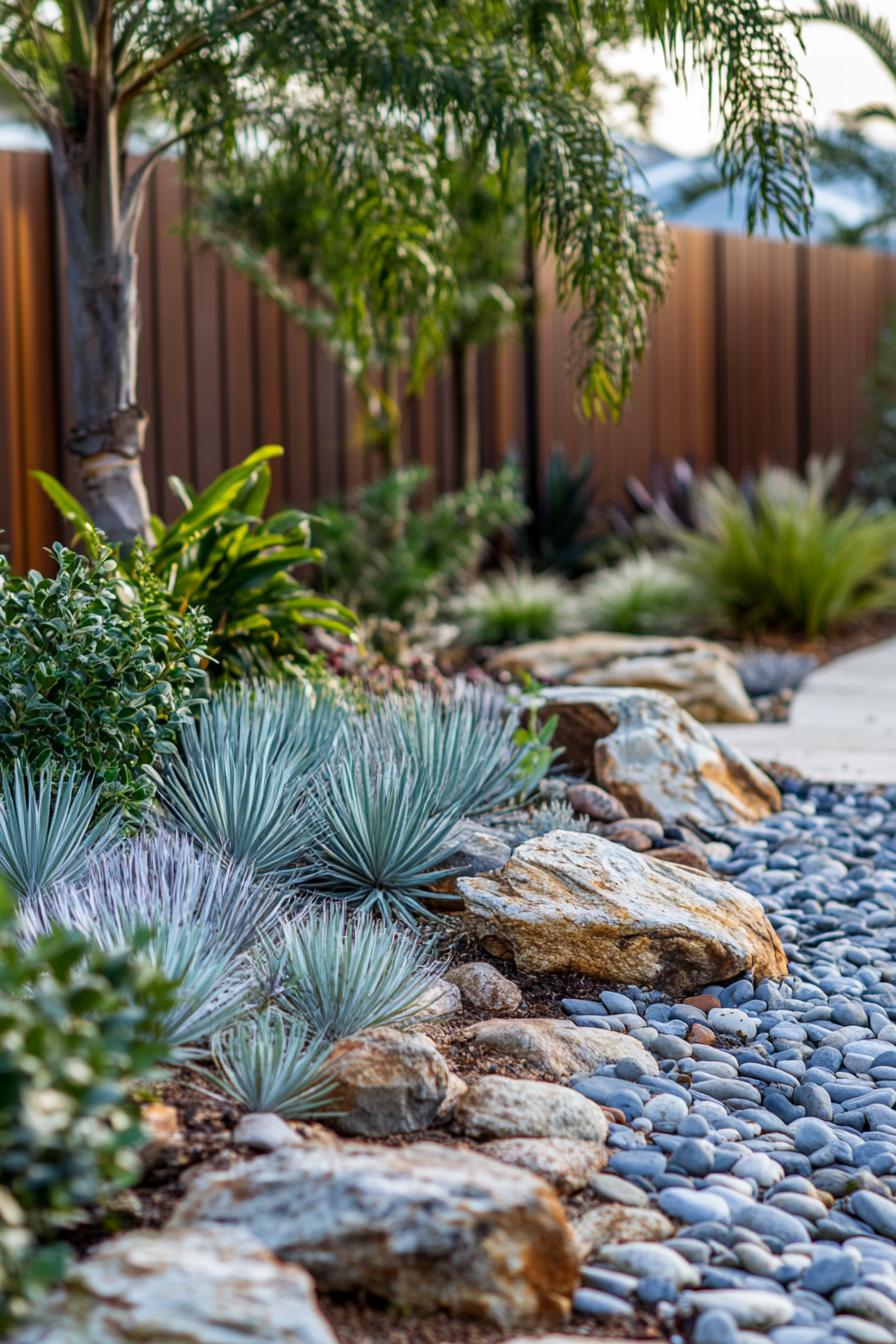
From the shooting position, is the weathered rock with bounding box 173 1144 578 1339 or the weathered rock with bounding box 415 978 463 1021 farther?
the weathered rock with bounding box 415 978 463 1021

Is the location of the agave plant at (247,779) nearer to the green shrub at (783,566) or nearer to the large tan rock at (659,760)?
the large tan rock at (659,760)

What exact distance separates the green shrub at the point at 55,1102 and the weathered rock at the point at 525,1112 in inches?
29.3

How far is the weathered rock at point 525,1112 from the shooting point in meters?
2.42

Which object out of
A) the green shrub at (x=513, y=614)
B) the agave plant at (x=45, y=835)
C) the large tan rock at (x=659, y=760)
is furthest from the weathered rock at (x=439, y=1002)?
the green shrub at (x=513, y=614)

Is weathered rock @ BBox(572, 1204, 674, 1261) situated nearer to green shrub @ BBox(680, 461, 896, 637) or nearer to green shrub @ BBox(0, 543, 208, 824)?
green shrub @ BBox(0, 543, 208, 824)

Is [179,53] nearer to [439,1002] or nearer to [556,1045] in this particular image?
[439,1002]

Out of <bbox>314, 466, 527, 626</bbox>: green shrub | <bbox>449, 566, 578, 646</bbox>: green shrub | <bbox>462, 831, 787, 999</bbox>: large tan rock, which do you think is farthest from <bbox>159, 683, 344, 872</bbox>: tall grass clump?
<bbox>449, 566, 578, 646</bbox>: green shrub

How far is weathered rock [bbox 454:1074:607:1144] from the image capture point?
242cm

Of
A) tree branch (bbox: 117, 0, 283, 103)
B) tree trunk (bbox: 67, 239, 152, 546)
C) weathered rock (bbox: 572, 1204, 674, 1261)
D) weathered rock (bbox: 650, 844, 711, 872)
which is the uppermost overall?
tree branch (bbox: 117, 0, 283, 103)

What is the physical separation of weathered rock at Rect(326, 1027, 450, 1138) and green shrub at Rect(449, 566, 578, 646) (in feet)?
18.2

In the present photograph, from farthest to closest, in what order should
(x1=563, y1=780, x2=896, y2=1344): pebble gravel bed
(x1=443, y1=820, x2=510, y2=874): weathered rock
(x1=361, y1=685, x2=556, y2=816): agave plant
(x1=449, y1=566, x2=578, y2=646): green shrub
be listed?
1. (x1=449, y1=566, x2=578, y2=646): green shrub
2. (x1=361, y1=685, x2=556, y2=816): agave plant
3. (x1=443, y1=820, x2=510, y2=874): weathered rock
4. (x1=563, y1=780, x2=896, y2=1344): pebble gravel bed

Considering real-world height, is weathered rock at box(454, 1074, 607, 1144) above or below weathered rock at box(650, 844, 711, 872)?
below

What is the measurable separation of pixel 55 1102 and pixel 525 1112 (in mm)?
1043

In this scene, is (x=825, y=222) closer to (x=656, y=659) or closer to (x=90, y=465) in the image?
(x=656, y=659)
